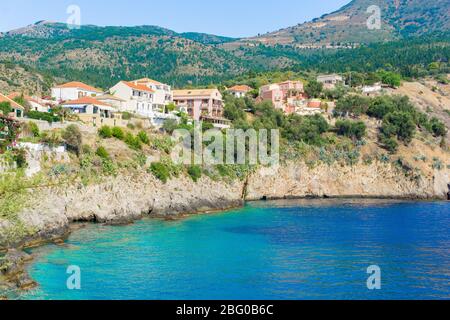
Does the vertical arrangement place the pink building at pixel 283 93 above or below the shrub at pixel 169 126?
above

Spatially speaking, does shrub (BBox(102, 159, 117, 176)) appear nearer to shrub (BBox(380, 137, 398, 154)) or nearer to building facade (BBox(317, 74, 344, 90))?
shrub (BBox(380, 137, 398, 154))

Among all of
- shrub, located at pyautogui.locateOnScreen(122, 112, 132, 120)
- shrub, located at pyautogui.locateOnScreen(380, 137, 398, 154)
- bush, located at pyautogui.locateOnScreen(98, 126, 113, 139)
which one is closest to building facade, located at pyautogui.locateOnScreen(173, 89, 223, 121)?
shrub, located at pyautogui.locateOnScreen(122, 112, 132, 120)

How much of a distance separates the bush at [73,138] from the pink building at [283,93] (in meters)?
40.8

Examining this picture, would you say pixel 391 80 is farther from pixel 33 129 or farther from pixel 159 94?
pixel 33 129

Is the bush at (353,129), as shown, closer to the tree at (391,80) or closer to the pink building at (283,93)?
the pink building at (283,93)

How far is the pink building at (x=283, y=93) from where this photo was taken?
83625 millimetres

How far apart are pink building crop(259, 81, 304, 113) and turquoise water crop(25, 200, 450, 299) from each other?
3772 cm

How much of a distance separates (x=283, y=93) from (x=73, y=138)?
47.8 meters

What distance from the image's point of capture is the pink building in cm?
8362

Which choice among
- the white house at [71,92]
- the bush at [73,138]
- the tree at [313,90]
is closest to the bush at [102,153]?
the bush at [73,138]

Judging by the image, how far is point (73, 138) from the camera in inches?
1832

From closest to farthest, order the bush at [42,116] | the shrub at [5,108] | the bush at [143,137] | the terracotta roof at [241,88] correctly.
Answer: the shrub at [5,108] → the bush at [42,116] → the bush at [143,137] → the terracotta roof at [241,88]

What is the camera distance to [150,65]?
146 meters
